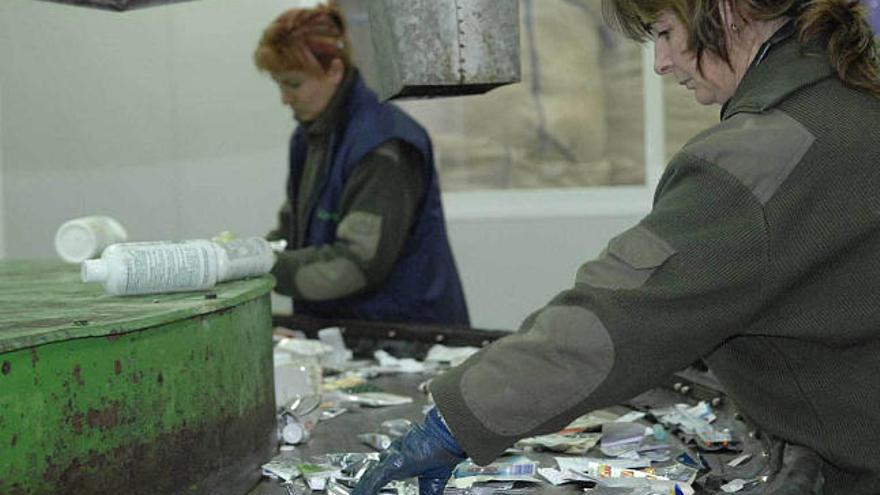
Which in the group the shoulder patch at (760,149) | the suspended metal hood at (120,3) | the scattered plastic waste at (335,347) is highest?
the suspended metal hood at (120,3)

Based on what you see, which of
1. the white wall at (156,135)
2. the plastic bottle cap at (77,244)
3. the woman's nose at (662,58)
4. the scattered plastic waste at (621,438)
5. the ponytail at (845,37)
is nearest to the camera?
the ponytail at (845,37)

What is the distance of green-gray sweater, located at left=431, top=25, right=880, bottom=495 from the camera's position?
1.26 meters

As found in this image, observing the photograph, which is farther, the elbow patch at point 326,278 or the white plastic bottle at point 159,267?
the elbow patch at point 326,278

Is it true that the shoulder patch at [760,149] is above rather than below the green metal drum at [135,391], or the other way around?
above

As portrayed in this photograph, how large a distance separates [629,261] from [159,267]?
70 cm

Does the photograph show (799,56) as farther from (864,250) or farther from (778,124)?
(864,250)

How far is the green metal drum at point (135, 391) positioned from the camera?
49.6 inches

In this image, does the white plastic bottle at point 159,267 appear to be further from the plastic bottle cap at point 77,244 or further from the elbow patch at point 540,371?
the plastic bottle cap at point 77,244

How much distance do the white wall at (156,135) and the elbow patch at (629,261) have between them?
290cm

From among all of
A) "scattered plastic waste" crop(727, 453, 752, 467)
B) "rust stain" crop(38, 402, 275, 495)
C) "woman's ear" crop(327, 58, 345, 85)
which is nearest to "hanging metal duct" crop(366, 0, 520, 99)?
"rust stain" crop(38, 402, 275, 495)

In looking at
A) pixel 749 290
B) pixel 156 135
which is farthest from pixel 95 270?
pixel 156 135

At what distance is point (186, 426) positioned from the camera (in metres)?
1.48

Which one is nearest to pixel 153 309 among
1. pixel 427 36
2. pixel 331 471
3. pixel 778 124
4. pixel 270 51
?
pixel 331 471

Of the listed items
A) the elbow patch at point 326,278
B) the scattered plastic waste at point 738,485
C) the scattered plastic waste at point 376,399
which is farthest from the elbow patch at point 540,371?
the elbow patch at point 326,278
